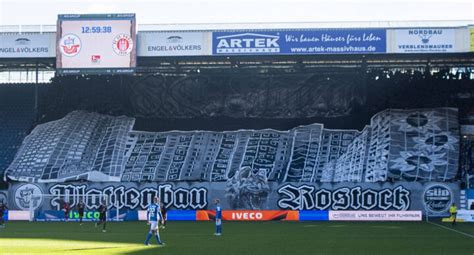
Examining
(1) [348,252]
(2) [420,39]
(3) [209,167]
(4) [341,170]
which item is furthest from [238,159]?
(1) [348,252]

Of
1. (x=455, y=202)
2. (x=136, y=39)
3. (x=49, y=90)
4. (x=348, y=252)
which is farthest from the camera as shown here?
(x=49, y=90)

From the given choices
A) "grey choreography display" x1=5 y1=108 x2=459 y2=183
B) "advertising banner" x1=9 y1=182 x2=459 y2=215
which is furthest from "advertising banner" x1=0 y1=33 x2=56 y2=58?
"advertising banner" x1=9 y1=182 x2=459 y2=215

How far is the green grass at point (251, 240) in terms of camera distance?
31328mm

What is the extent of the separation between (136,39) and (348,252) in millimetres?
36309

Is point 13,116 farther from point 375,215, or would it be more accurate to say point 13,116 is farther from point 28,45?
point 375,215

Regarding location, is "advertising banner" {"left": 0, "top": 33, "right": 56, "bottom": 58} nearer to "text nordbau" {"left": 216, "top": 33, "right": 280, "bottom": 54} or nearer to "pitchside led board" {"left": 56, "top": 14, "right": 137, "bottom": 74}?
"pitchside led board" {"left": 56, "top": 14, "right": 137, "bottom": 74}

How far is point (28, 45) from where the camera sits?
210ft

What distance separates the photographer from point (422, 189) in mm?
58844

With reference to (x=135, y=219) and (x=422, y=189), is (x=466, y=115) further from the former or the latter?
(x=135, y=219)

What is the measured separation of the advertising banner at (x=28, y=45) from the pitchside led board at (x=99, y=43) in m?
2.03

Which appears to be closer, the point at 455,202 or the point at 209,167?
the point at 455,202

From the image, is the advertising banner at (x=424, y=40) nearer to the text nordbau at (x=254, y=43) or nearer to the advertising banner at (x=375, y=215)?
the text nordbau at (x=254, y=43)

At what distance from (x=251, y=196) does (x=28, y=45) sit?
21.0 m

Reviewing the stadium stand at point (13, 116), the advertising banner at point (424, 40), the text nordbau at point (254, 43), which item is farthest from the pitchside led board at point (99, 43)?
the advertising banner at point (424, 40)
